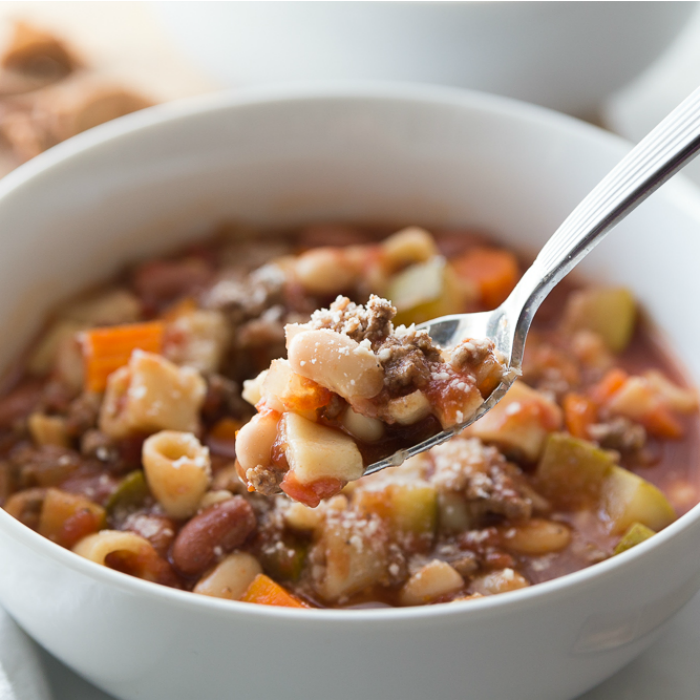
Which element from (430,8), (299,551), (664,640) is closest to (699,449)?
(664,640)

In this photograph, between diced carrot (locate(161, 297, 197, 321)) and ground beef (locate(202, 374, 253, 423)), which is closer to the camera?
ground beef (locate(202, 374, 253, 423))

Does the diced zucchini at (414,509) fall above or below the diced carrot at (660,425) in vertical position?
below

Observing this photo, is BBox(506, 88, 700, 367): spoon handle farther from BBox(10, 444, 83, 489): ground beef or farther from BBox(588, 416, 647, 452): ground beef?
BBox(10, 444, 83, 489): ground beef

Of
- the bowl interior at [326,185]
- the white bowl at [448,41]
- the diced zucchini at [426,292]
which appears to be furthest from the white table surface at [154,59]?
the diced zucchini at [426,292]

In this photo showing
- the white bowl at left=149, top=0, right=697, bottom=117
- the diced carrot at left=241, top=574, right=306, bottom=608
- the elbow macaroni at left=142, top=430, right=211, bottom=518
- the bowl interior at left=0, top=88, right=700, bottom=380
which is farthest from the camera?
the white bowl at left=149, top=0, right=697, bottom=117

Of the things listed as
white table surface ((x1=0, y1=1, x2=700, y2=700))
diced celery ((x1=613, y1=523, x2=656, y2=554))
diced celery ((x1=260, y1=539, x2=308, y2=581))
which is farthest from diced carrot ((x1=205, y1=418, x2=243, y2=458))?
white table surface ((x1=0, y1=1, x2=700, y2=700))

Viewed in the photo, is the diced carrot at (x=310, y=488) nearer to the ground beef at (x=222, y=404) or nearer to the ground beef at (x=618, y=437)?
the ground beef at (x=222, y=404)
